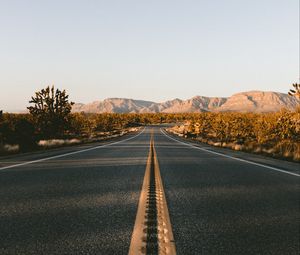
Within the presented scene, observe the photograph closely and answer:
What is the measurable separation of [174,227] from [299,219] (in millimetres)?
1739

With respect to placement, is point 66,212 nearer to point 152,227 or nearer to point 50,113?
point 152,227

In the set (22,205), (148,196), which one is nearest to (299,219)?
(148,196)

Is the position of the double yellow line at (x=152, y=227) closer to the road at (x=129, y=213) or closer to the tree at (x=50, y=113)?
the road at (x=129, y=213)

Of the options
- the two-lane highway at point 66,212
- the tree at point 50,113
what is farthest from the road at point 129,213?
the tree at point 50,113

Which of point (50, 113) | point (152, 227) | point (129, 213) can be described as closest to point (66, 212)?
point (129, 213)

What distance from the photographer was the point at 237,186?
6426mm

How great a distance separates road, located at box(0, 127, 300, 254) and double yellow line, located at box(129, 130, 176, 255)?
0.08 metres

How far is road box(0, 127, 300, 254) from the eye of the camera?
3082mm

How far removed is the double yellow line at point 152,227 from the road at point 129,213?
0.26 feet

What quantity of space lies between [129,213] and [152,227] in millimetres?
728

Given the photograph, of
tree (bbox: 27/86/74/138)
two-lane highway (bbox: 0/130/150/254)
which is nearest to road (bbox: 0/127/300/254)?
two-lane highway (bbox: 0/130/150/254)

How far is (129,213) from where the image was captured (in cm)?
420

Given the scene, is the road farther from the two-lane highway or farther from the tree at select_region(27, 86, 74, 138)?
the tree at select_region(27, 86, 74, 138)

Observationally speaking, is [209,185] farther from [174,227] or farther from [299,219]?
[174,227]
